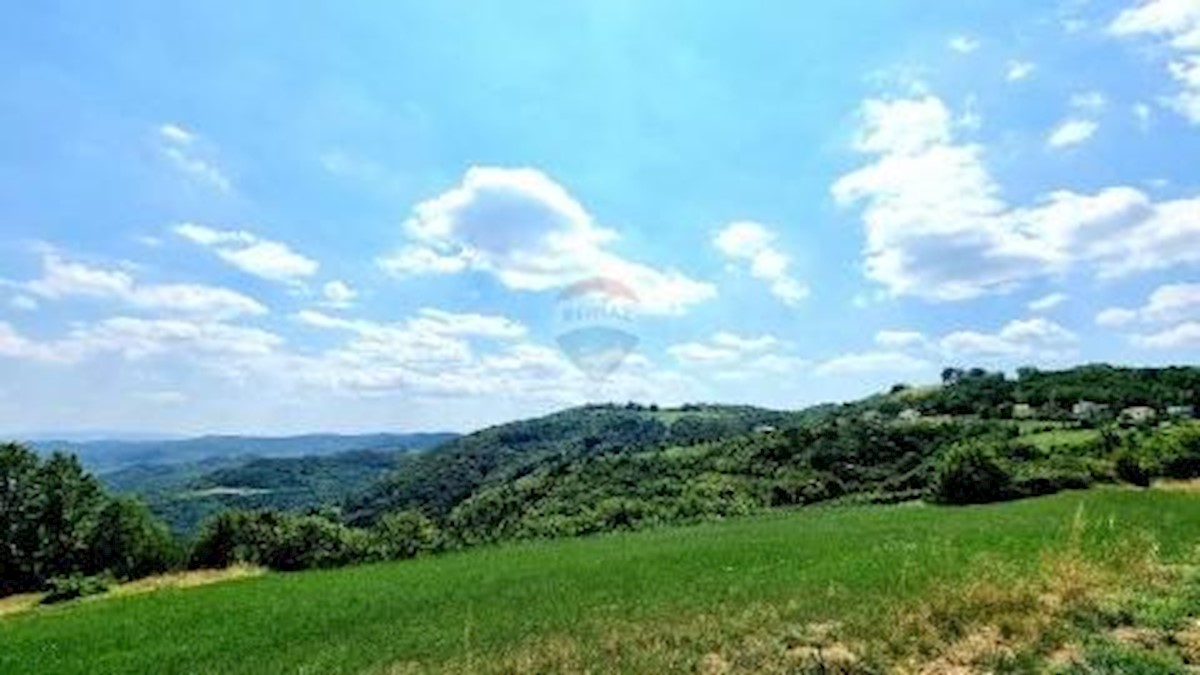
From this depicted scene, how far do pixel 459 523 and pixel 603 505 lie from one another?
140ft

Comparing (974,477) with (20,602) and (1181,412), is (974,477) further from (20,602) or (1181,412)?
(1181,412)

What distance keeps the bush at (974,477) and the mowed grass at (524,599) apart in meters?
26.7

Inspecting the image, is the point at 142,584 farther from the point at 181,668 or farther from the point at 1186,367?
the point at 1186,367

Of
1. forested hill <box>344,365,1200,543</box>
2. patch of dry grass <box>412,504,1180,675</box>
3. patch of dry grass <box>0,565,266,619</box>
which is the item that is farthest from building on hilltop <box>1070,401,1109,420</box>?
patch of dry grass <box>412,504,1180,675</box>

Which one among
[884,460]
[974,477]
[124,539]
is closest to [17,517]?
[124,539]

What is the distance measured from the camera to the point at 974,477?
291 ft

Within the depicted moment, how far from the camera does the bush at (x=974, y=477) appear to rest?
88312 millimetres

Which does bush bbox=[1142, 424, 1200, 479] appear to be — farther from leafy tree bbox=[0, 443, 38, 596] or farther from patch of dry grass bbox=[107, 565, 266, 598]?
leafy tree bbox=[0, 443, 38, 596]

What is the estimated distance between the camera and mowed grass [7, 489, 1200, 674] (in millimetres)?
25625

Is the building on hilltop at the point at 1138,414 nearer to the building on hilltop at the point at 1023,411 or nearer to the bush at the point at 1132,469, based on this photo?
the building on hilltop at the point at 1023,411

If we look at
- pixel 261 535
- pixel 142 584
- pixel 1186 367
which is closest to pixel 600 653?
pixel 142 584

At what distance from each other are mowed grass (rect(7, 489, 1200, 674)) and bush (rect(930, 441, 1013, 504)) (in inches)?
1051

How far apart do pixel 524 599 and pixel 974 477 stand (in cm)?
6129

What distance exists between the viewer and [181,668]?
25516mm
